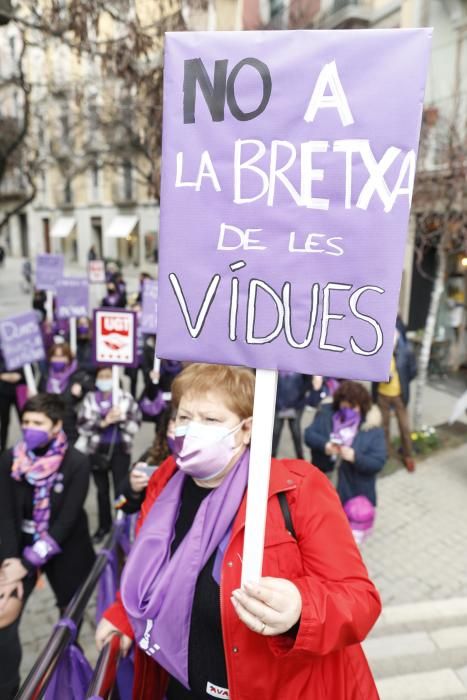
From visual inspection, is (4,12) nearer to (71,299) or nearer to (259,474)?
(259,474)

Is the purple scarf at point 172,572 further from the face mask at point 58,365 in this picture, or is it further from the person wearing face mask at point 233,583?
the face mask at point 58,365

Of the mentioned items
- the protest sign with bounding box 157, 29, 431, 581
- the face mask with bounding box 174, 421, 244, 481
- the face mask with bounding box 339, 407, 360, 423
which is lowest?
the face mask with bounding box 339, 407, 360, 423

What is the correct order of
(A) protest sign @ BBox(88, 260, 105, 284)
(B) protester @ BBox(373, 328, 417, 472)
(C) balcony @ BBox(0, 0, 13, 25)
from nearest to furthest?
(C) balcony @ BBox(0, 0, 13, 25) < (B) protester @ BBox(373, 328, 417, 472) < (A) protest sign @ BBox(88, 260, 105, 284)

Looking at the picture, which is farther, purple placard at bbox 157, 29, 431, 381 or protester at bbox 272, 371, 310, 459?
protester at bbox 272, 371, 310, 459

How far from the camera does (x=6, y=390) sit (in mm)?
5930

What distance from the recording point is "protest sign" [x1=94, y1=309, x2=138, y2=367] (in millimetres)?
4441

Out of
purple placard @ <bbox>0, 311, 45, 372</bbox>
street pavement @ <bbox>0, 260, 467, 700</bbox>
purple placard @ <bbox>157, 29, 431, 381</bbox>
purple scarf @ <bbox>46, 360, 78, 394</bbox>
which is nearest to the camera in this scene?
purple placard @ <bbox>157, 29, 431, 381</bbox>

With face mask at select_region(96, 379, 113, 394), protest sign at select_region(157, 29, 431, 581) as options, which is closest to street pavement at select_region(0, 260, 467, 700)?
face mask at select_region(96, 379, 113, 394)

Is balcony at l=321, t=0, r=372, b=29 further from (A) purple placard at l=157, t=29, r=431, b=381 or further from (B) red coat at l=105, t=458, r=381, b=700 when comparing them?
(B) red coat at l=105, t=458, r=381, b=700

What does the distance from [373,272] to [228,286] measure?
0.39 meters

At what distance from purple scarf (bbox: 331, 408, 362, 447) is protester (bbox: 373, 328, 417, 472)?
180 cm

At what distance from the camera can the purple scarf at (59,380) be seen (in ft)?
18.1

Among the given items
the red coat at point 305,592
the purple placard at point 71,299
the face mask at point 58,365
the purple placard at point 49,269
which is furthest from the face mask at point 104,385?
the purple placard at point 49,269

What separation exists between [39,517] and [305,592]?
1.98 m
